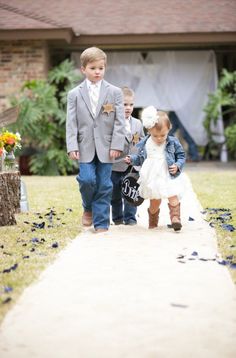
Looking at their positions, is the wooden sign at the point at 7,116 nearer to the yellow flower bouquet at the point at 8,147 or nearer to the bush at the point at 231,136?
the yellow flower bouquet at the point at 8,147

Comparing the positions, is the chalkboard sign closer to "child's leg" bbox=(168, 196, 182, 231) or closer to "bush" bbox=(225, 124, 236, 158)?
"child's leg" bbox=(168, 196, 182, 231)

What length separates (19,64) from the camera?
14883mm

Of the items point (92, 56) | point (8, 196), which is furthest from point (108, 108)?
point (8, 196)

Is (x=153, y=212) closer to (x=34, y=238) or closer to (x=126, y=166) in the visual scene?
(x=126, y=166)

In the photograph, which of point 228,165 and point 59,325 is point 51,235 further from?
point 228,165

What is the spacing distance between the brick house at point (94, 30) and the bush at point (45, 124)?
74 cm

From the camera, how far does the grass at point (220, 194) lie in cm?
532

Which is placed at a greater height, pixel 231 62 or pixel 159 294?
pixel 231 62

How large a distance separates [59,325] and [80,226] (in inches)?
128

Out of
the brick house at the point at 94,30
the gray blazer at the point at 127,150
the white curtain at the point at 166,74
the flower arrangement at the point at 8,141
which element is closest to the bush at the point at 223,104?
the white curtain at the point at 166,74

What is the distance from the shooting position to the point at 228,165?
15.8 metres

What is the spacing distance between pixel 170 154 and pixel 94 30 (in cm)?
965

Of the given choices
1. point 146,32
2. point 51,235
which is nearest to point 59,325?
point 51,235

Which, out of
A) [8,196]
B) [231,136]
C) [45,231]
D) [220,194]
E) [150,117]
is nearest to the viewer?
[150,117]
